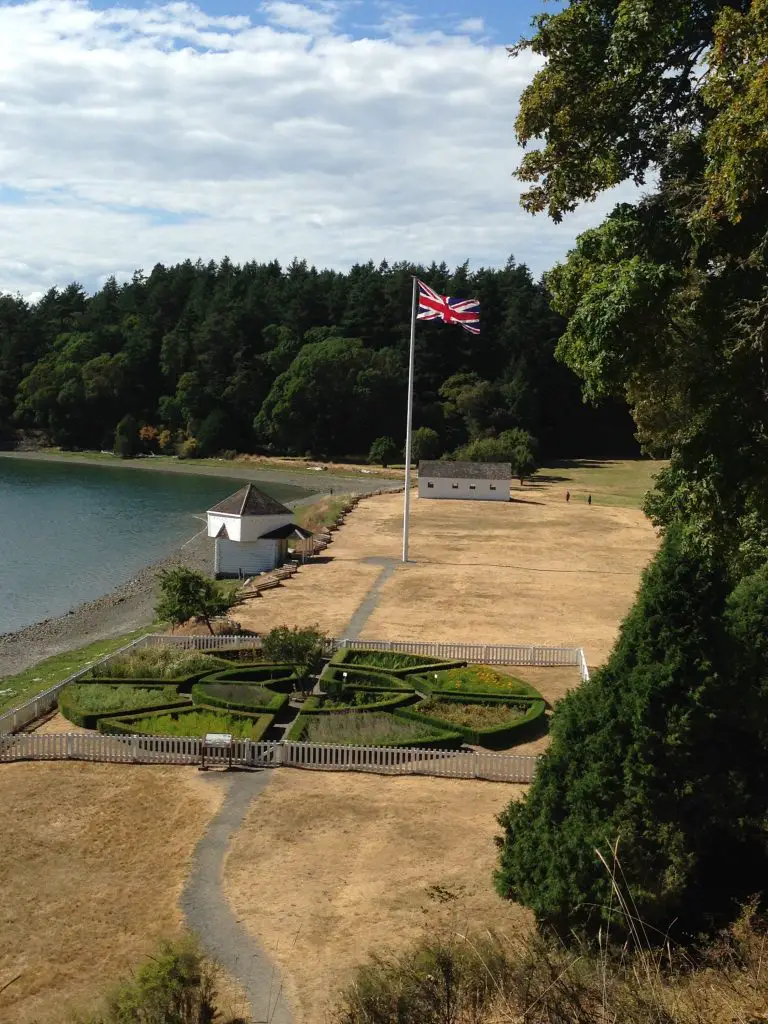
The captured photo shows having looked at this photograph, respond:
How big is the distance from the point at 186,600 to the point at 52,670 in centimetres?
502

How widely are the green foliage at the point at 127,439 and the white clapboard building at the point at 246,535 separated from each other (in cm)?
7955

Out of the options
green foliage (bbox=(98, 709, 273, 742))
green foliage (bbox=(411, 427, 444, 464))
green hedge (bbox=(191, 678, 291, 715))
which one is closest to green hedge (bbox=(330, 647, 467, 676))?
green hedge (bbox=(191, 678, 291, 715))

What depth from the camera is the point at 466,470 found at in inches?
3068

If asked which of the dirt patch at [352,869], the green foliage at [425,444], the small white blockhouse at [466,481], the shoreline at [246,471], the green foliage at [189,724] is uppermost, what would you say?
the green foliage at [425,444]

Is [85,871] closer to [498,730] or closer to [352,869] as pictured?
[352,869]

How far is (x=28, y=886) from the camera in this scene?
16.0 m

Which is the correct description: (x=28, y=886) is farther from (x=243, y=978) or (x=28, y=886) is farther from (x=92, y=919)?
(x=243, y=978)

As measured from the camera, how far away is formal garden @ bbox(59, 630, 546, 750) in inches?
924

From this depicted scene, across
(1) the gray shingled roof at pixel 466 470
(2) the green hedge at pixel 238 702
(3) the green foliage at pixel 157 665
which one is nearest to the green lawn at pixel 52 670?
(3) the green foliage at pixel 157 665

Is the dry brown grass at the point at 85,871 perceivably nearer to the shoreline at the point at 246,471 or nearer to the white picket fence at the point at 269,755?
the white picket fence at the point at 269,755

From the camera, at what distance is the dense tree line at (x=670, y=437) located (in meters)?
12.9

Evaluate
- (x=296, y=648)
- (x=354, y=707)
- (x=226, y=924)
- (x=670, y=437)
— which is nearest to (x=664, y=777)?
(x=226, y=924)

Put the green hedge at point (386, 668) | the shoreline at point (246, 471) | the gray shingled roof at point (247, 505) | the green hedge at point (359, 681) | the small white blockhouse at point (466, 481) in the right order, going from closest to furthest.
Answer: the green hedge at point (359, 681) → the green hedge at point (386, 668) → the gray shingled roof at point (247, 505) → the small white blockhouse at point (466, 481) → the shoreline at point (246, 471)

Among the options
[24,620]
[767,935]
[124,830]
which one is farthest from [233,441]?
[767,935]
